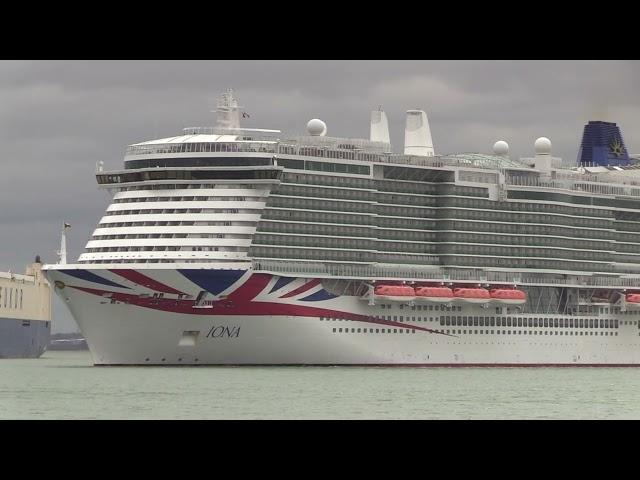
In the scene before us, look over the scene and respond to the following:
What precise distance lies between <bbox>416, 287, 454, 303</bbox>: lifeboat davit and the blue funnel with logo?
86.9ft

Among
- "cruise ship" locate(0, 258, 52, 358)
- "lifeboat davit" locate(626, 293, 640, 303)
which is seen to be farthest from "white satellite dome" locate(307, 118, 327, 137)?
"cruise ship" locate(0, 258, 52, 358)

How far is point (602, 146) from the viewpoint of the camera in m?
101

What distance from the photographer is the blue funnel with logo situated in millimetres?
100938

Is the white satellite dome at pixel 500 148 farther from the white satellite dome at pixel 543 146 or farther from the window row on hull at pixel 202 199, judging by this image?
the window row on hull at pixel 202 199

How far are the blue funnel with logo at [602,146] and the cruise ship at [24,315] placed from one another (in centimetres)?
4501

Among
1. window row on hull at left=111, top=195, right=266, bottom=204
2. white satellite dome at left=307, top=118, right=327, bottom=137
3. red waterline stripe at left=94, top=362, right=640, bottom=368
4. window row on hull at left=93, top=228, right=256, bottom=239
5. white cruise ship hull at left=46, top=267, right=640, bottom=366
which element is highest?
white satellite dome at left=307, top=118, right=327, bottom=137

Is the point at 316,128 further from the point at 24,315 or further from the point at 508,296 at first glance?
the point at 24,315

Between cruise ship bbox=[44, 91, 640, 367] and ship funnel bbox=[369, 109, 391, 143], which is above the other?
ship funnel bbox=[369, 109, 391, 143]

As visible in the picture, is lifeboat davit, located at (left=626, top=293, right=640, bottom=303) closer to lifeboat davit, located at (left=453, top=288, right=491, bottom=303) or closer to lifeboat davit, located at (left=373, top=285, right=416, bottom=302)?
lifeboat davit, located at (left=453, top=288, right=491, bottom=303)

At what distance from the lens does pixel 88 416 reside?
41.9 m

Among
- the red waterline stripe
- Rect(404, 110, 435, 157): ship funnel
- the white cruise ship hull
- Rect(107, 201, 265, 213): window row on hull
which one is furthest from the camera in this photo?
Rect(404, 110, 435, 157): ship funnel

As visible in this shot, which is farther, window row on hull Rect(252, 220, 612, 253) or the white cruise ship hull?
→ window row on hull Rect(252, 220, 612, 253)
